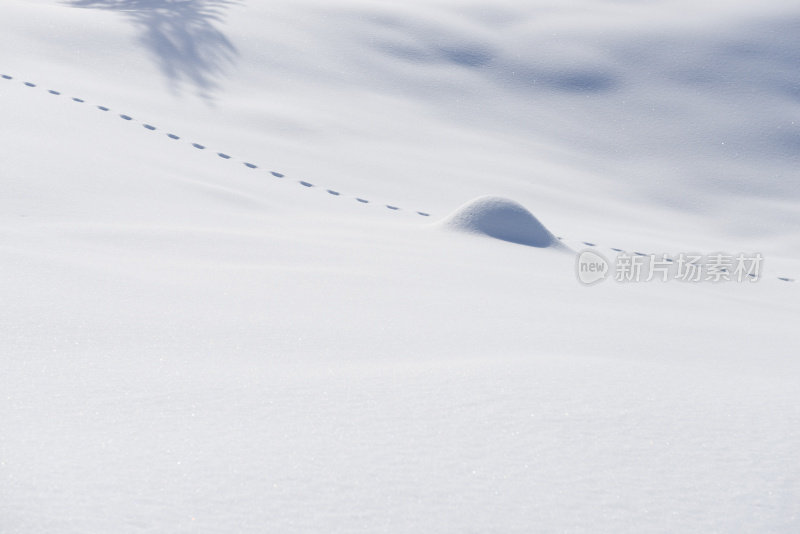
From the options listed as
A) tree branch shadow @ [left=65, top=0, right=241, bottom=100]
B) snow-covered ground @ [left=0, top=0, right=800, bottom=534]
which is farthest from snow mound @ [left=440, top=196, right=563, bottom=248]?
tree branch shadow @ [left=65, top=0, right=241, bottom=100]

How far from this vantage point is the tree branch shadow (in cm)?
785

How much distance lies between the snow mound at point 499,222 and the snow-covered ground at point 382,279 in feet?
0.05

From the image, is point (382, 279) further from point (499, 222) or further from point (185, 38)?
point (185, 38)

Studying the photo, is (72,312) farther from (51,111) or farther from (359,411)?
(51,111)

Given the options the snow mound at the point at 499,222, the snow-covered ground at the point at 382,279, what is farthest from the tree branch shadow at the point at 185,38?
the snow mound at the point at 499,222

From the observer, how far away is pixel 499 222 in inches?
190

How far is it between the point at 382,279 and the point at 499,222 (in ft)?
5.27

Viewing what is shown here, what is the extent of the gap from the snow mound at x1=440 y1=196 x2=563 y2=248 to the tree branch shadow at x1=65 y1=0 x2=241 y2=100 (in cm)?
330

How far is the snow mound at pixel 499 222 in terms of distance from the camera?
483 cm

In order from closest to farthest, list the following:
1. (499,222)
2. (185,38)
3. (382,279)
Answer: (382,279) < (499,222) < (185,38)

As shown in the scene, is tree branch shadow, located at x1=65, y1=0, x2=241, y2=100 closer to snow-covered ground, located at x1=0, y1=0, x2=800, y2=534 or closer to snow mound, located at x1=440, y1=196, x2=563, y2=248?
snow-covered ground, located at x1=0, y1=0, x2=800, y2=534

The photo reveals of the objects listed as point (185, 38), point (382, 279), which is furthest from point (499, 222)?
point (185, 38)

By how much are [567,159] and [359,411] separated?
6423mm

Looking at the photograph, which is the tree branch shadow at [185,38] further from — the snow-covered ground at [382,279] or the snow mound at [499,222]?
the snow mound at [499,222]
